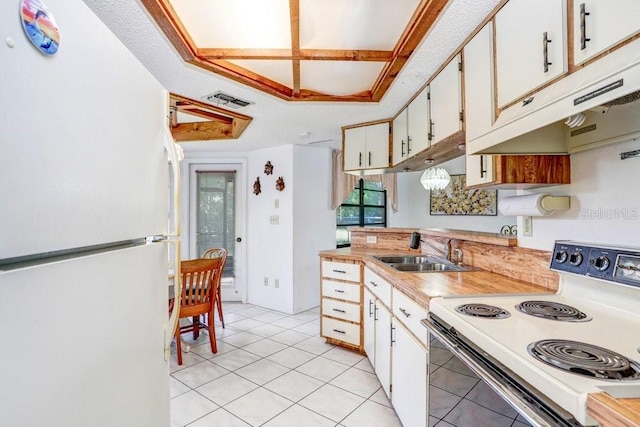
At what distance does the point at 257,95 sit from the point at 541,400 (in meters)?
2.40

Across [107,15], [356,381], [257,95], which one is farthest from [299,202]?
[107,15]

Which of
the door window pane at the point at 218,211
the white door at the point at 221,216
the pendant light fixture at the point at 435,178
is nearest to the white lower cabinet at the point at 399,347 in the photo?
the pendant light fixture at the point at 435,178

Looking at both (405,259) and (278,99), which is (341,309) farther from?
(278,99)

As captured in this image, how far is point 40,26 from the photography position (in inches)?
22.1

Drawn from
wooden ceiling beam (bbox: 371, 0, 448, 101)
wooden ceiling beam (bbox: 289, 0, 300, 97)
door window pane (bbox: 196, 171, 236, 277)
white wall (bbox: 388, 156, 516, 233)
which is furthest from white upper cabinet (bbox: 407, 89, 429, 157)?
white wall (bbox: 388, 156, 516, 233)

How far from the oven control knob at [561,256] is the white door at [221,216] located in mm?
3858

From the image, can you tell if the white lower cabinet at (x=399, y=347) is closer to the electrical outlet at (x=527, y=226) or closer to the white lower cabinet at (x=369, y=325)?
the white lower cabinet at (x=369, y=325)

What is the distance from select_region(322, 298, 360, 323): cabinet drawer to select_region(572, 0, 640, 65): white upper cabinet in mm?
2249

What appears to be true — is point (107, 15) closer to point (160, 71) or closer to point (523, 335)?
point (160, 71)

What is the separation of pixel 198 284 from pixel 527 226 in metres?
2.48

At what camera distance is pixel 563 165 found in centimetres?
144

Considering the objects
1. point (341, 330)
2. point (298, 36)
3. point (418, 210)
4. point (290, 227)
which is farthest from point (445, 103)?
point (418, 210)

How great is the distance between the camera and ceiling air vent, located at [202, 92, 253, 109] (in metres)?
2.48

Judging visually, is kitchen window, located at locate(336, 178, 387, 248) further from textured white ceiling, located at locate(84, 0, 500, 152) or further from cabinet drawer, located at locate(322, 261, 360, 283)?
cabinet drawer, located at locate(322, 261, 360, 283)
